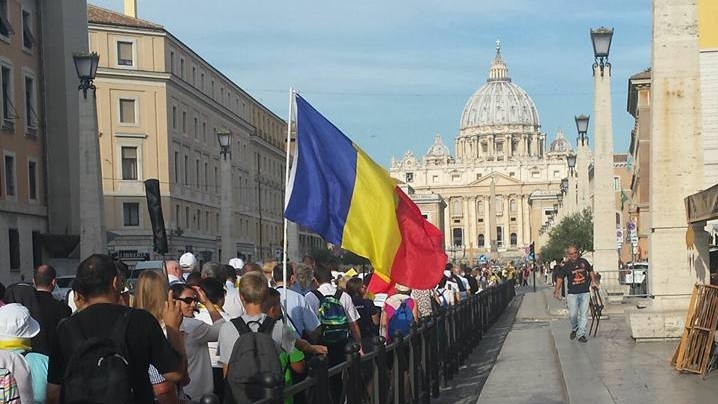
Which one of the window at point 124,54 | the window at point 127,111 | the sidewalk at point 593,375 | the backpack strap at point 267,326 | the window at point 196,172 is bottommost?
the sidewalk at point 593,375

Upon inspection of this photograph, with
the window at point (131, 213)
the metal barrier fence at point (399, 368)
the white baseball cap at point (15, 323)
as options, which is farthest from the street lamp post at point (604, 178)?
the window at point (131, 213)

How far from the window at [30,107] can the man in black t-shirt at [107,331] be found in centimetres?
3319

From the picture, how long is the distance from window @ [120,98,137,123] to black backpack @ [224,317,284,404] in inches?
1973

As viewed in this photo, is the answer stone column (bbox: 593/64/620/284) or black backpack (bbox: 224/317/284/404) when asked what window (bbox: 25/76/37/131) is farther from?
black backpack (bbox: 224/317/284/404)

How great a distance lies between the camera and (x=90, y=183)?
25.3 meters

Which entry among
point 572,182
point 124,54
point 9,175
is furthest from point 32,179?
point 572,182

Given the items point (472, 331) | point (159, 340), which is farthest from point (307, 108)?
point (472, 331)

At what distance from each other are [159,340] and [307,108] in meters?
3.05

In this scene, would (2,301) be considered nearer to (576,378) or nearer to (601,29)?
(576,378)

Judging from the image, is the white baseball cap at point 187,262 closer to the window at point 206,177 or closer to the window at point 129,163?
the window at point 129,163

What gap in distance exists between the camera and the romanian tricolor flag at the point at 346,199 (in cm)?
768

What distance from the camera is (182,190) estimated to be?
5847cm

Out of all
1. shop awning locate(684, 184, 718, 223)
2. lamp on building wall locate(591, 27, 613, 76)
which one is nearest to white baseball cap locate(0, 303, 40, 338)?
shop awning locate(684, 184, 718, 223)

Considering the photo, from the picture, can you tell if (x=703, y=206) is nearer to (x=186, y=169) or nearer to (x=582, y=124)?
(x=582, y=124)
